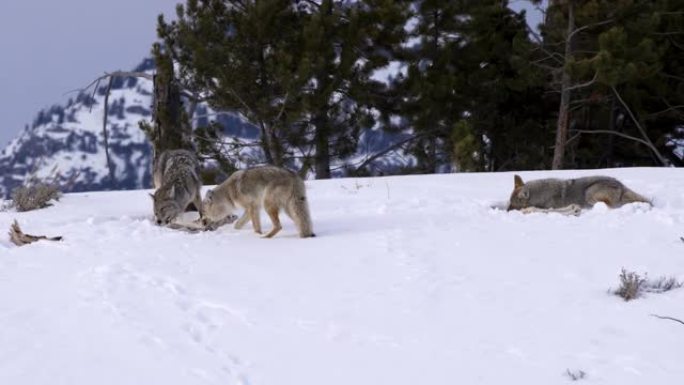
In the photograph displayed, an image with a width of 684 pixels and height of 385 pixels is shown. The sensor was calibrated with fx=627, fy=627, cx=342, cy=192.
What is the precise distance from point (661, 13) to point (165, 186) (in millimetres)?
17332

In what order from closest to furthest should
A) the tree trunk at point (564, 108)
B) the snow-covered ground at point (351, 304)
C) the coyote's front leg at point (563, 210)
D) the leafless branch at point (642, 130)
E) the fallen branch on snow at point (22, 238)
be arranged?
the snow-covered ground at point (351, 304) → the fallen branch on snow at point (22, 238) → the coyote's front leg at point (563, 210) → the tree trunk at point (564, 108) → the leafless branch at point (642, 130)

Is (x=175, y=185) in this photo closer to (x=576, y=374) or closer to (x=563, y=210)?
(x=563, y=210)

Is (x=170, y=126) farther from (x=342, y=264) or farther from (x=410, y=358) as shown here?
(x=410, y=358)

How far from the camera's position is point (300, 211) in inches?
302

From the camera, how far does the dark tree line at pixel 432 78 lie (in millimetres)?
19125

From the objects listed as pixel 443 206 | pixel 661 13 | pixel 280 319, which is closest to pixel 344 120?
pixel 661 13

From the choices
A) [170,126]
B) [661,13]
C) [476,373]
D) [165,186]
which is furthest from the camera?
[661,13]

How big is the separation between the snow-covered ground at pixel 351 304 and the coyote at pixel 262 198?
28 centimetres

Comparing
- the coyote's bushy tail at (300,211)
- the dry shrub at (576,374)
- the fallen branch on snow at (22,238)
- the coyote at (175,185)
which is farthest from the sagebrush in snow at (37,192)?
the dry shrub at (576,374)

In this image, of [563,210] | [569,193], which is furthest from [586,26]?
[563,210]

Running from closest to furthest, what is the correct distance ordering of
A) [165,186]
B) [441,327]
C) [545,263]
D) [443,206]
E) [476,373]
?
1. [476,373]
2. [441,327]
3. [545,263]
4. [165,186]
5. [443,206]

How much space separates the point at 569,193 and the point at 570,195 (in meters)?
0.04

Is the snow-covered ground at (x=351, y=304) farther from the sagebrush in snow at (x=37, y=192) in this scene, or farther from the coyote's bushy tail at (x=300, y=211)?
the sagebrush in snow at (x=37, y=192)

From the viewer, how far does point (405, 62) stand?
22.0 metres
